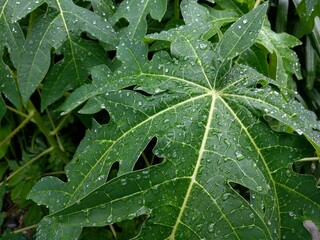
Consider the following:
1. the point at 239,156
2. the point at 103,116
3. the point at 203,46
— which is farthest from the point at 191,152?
the point at 103,116

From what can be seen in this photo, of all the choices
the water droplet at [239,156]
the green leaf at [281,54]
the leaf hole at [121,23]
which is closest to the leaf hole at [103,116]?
the leaf hole at [121,23]

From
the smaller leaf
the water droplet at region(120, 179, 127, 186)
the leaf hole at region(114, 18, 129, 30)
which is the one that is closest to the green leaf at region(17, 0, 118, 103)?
the leaf hole at region(114, 18, 129, 30)

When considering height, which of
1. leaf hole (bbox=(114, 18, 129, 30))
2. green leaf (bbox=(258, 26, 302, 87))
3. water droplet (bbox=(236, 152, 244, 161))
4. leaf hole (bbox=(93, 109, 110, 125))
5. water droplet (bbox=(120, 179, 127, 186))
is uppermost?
leaf hole (bbox=(114, 18, 129, 30))

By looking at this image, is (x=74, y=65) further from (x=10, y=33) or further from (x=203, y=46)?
(x=203, y=46)

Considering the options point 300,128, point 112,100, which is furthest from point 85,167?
point 300,128

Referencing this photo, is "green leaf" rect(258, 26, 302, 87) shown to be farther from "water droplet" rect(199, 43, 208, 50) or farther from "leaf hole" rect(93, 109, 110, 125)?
"leaf hole" rect(93, 109, 110, 125)

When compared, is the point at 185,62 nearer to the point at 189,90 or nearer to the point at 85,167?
the point at 189,90
